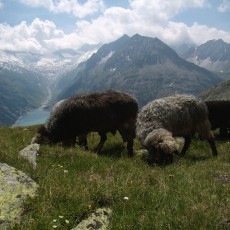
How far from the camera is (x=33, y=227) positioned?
5867mm

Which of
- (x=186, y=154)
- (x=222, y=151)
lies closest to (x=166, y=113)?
(x=186, y=154)

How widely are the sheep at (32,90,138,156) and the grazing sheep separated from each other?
7.45 metres

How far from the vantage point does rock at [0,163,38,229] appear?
6160 millimetres

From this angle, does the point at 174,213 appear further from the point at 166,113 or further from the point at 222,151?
the point at 222,151

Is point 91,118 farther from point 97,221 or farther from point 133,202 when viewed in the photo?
point 97,221

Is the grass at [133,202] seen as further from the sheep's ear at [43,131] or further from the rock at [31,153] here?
the sheep's ear at [43,131]

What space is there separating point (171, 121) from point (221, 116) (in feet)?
27.9

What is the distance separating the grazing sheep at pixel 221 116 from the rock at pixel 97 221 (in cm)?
1688

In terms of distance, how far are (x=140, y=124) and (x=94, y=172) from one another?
226 inches

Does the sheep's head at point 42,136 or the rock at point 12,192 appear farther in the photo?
the sheep's head at point 42,136

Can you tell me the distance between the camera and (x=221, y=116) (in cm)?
2248

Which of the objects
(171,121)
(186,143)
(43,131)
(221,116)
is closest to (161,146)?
(171,121)

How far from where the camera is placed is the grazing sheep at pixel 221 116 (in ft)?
72.8

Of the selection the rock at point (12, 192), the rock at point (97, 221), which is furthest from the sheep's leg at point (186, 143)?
the rock at point (97, 221)
